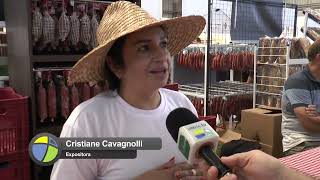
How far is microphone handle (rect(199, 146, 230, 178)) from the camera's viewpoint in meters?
0.68

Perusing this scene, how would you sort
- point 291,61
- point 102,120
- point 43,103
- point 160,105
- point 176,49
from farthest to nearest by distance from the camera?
point 291,61 < point 43,103 < point 176,49 < point 160,105 < point 102,120

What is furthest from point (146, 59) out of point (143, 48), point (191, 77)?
point (191, 77)

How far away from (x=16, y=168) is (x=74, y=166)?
99 cm

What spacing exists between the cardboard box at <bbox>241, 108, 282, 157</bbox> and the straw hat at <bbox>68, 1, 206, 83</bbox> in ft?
6.65

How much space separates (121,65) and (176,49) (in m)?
0.38

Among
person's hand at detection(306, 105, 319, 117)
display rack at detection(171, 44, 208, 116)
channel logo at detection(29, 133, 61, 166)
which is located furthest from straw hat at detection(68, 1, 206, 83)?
display rack at detection(171, 44, 208, 116)

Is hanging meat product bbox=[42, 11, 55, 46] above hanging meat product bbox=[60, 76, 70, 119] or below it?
above

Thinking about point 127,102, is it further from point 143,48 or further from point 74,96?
point 74,96

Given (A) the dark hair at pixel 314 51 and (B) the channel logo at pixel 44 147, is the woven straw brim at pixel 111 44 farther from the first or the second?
(A) the dark hair at pixel 314 51

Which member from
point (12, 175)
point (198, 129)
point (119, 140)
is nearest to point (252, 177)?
point (198, 129)

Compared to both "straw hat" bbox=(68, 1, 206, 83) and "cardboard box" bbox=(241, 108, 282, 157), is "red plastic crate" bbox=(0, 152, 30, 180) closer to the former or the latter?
"straw hat" bbox=(68, 1, 206, 83)

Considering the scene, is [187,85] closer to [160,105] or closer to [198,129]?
[160,105]

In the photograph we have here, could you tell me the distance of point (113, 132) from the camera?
106 centimetres

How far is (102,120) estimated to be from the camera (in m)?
1.07
